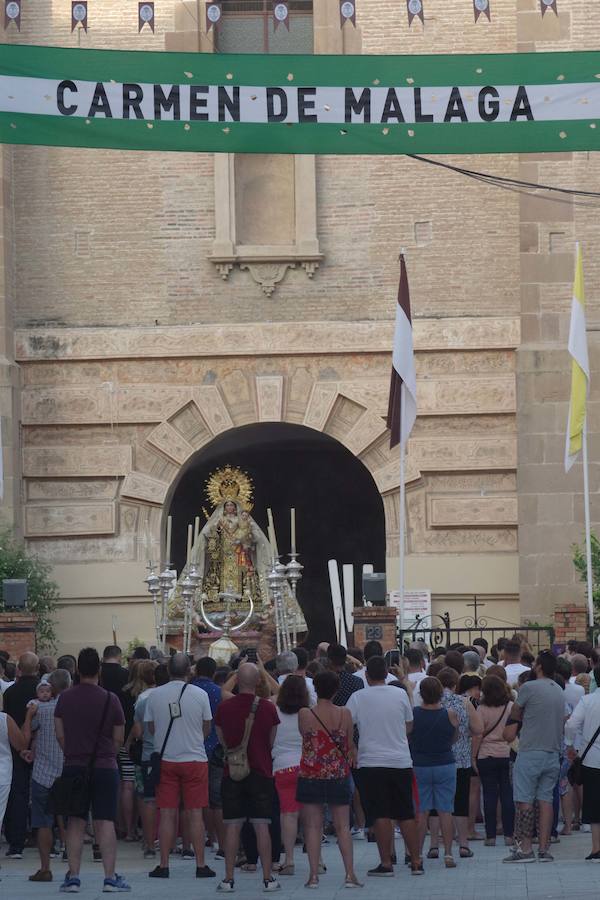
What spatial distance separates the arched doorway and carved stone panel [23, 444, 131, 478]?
211 inches

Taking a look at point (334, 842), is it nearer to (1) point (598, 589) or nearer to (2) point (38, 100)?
(2) point (38, 100)

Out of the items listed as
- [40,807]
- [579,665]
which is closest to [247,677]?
[40,807]

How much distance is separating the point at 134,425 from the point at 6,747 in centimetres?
1376

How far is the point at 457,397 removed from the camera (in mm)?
26906

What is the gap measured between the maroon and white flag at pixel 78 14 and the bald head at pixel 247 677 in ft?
53.5

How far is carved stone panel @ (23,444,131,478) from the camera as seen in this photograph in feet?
88.9

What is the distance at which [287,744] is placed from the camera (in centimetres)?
1408

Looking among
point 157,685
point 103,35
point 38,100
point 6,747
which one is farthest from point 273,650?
point 38,100

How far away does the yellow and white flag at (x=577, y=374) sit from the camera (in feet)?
82.2

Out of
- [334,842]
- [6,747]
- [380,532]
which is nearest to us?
[6,747]

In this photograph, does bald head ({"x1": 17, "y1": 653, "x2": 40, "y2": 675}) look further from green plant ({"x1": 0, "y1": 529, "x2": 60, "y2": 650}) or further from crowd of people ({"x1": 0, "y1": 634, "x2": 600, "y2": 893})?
green plant ({"x1": 0, "y1": 529, "x2": 60, "y2": 650})

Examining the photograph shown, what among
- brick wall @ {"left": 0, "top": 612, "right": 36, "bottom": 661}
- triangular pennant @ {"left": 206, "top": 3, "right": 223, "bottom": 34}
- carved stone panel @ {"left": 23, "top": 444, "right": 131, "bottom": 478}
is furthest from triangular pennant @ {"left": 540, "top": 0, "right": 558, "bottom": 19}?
brick wall @ {"left": 0, "top": 612, "right": 36, "bottom": 661}

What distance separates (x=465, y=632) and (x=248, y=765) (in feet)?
44.5

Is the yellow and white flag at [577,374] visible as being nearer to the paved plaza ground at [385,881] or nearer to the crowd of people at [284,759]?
the crowd of people at [284,759]
